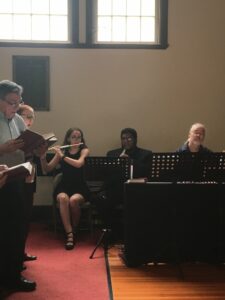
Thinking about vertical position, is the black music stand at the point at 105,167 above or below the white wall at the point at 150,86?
below

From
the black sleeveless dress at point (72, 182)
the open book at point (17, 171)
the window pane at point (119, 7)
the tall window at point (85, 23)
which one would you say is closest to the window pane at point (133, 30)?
the tall window at point (85, 23)

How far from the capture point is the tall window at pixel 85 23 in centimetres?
512

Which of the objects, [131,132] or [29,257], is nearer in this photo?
[29,257]

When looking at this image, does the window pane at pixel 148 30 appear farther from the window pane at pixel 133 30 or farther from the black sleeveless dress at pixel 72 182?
the black sleeveless dress at pixel 72 182

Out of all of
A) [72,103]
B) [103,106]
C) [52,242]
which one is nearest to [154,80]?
[103,106]

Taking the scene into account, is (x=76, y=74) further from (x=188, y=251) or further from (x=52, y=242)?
(x=188, y=251)

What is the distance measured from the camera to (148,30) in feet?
17.3

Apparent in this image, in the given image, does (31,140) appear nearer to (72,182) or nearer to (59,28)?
(72,182)

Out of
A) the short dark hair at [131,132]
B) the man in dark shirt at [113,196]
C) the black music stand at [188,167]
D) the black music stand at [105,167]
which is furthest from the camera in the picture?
the short dark hair at [131,132]

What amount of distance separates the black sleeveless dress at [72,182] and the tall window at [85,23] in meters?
1.59

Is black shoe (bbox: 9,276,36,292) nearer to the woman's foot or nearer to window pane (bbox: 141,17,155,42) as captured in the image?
the woman's foot

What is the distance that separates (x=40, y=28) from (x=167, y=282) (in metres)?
3.48

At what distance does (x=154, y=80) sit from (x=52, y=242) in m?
2.36

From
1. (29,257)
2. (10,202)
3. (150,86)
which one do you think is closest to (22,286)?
(10,202)
